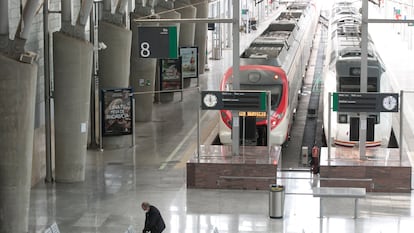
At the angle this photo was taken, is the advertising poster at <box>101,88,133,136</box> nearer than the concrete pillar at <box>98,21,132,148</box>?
Yes

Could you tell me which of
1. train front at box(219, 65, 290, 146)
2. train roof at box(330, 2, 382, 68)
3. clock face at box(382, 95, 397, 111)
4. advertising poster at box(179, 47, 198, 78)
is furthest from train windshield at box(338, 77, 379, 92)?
advertising poster at box(179, 47, 198, 78)

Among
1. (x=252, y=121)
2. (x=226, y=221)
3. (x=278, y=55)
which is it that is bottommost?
(x=226, y=221)

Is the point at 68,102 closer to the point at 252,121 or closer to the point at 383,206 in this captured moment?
the point at 252,121

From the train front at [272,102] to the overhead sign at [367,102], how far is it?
4.31m

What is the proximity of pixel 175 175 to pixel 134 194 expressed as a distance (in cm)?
235

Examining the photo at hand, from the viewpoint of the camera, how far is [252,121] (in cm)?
2831

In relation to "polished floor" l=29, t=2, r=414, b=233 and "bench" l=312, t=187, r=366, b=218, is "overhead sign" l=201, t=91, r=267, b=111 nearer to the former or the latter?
"polished floor" l=29, t=2, r=414, b=233

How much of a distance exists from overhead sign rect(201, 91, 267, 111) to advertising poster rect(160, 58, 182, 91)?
537 inches

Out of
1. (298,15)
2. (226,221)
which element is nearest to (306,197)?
(226,221)

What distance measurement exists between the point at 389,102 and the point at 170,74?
49.9ft

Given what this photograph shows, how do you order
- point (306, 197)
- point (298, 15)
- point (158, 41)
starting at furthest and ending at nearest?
1. point (298, 15)
2. point (158, 41)
3. point (306, 197)

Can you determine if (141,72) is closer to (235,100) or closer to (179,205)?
(235,100)

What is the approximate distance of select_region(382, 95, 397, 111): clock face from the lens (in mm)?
24438

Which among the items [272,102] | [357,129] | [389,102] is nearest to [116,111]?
[272,102]
